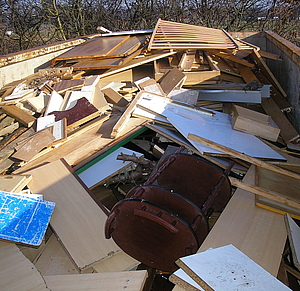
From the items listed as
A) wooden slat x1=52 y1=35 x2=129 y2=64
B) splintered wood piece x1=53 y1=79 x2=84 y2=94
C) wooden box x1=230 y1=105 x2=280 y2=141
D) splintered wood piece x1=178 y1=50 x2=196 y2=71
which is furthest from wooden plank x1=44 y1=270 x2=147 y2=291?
wooden slat x1=52 y1=35 x2=129 y2=64

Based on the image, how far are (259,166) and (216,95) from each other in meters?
2.04

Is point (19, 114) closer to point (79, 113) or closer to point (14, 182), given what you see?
point (79, 113)

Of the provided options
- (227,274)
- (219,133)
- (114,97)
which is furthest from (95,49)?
(227,274)

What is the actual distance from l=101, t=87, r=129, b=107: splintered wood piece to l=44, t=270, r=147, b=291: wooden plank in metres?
3.00

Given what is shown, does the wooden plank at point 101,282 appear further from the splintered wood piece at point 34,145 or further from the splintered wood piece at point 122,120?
the splintered wood piece at point 122,120

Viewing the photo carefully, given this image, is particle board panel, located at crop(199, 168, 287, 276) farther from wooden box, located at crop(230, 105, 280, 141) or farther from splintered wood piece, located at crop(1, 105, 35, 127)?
splintered wood piece, located at crop(1, 105, 35, 127)

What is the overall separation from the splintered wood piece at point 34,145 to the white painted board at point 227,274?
2.54 meters

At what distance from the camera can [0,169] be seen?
3254 millimetres

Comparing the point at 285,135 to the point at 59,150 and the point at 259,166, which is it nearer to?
the point at 259,166

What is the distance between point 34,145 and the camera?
3486 millimetres

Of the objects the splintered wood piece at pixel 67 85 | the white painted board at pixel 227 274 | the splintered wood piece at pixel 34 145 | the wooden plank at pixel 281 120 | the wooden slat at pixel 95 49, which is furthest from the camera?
the wooden slat at pixel 95 49

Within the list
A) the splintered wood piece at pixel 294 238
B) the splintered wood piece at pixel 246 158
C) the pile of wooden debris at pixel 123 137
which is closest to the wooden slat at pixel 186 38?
the pile of wooden debris at pixel 123 137

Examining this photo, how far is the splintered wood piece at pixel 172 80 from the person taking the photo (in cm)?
461

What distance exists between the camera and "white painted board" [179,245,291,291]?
1.35 meters
